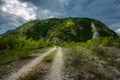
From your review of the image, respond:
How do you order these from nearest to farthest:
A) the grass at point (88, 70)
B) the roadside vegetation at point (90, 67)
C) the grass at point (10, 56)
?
the grass at point (88, 70) → the roadside vegetation at point (90, 67) → the grass at point (10, 56)

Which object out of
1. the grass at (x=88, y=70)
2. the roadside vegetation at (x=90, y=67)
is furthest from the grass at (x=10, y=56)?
the grass at (x=88, y=70)

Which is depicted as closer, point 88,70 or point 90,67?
point 88,70

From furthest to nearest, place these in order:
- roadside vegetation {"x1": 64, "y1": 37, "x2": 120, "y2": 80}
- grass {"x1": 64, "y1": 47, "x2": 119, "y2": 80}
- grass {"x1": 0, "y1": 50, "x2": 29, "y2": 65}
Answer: grass {"x1": 0, "y1": 50, "x2": 29, "y2": 65} → roadside vegetation {"x1": 64, "y1": 37, "x2": 120, "y2": 80} → grass {"x1": 64, "y1": 47, "x2": 119, "y2": 80}

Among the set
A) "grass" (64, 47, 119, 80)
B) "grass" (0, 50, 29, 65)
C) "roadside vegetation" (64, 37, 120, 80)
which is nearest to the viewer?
"grass" (64, 47, 119, 80)

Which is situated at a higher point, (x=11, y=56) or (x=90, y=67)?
(x=11, y=56)

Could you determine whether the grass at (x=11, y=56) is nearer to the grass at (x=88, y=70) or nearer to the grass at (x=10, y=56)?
the grass at (x=10, y=56)

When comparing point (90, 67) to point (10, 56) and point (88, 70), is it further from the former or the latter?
point (10, 56)

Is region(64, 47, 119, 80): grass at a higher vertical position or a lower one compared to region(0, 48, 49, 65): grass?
lower

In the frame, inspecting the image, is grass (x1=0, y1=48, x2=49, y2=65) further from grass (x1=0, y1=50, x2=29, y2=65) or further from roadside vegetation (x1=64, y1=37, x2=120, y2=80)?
roadside vegetation (x1=64, y1=37, x2=120, y2=80)

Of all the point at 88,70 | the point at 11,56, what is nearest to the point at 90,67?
the point at 88,70

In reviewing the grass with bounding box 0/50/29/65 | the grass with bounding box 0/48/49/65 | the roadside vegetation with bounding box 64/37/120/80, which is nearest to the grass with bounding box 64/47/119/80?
the roadside vegetation with bounding box 64/37/120/80

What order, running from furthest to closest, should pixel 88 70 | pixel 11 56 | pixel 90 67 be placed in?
pixel 11 56
pixel 90 67
pixel 88 70

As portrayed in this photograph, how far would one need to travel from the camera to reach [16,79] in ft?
67.4

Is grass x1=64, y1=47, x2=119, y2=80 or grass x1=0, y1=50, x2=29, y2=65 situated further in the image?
grass x1=0, y1=50, x2=29, y2=65
